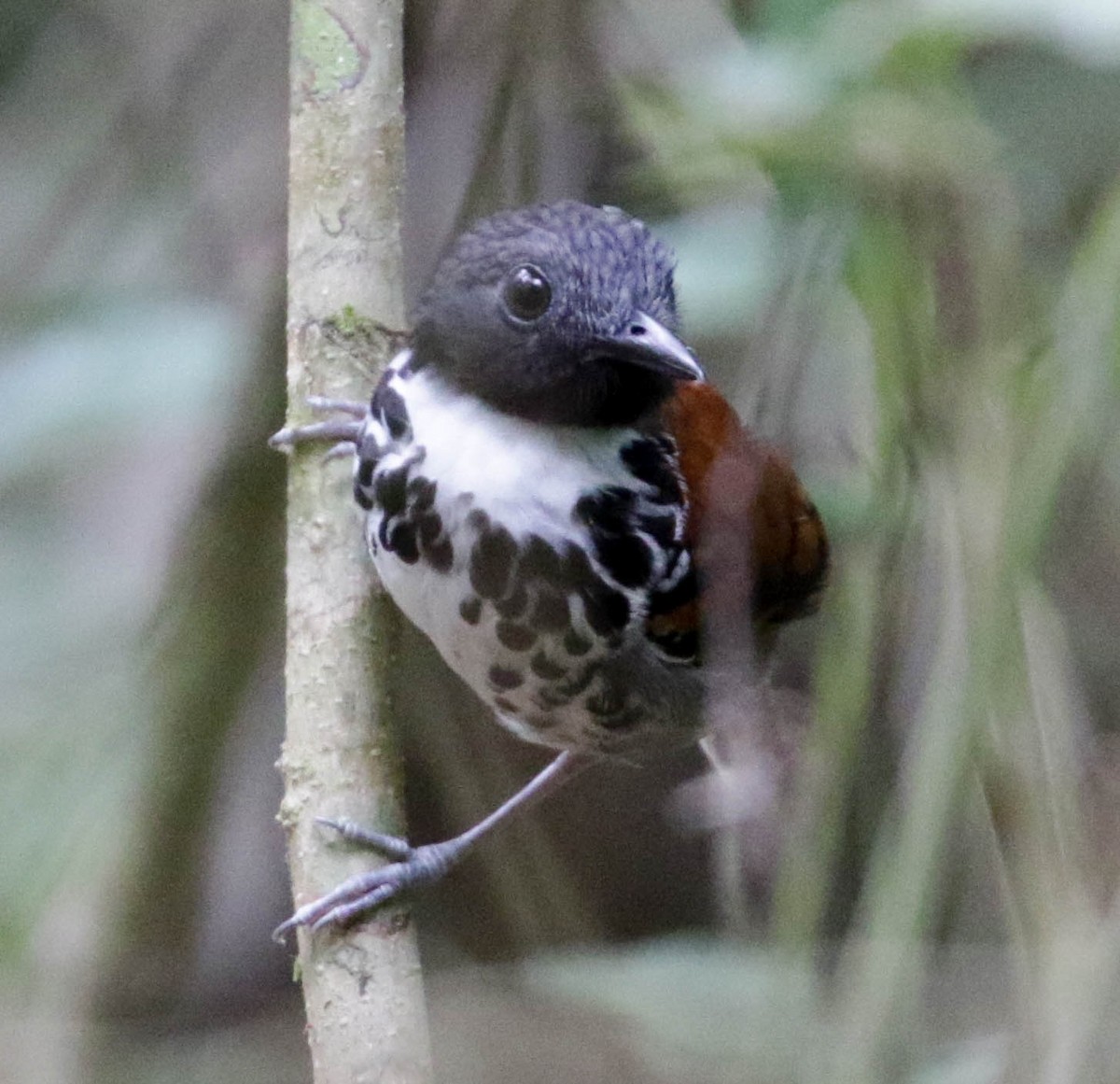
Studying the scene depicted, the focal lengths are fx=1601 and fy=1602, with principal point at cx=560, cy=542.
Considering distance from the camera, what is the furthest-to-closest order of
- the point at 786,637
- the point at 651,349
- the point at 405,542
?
the point at 786,637, the point at 405,542, the point at 651,349

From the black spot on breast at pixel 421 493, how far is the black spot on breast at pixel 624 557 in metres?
0.19

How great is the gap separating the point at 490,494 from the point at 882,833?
0.56 metres

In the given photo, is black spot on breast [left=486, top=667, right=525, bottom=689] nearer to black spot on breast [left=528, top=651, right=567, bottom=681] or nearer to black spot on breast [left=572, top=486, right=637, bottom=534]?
black spot on breast [left=528, top=651, right=567, bottom=681]

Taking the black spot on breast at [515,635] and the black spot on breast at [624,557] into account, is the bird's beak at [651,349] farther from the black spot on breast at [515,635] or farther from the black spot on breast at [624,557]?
the black spot on breast at [515,635]

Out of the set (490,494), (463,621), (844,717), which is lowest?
(844,717)

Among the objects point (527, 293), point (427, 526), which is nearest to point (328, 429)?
point (427, 526)

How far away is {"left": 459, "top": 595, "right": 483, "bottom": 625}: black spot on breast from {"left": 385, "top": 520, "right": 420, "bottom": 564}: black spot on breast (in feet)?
0.25

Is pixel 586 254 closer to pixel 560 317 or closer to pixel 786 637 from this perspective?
pixel 560 317

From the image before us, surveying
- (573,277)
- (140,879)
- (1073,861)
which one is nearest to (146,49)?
(573,277)

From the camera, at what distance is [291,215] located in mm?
1902

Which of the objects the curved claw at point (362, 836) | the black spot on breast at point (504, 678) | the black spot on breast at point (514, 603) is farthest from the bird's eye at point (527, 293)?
the curved claw at point (362, 836)

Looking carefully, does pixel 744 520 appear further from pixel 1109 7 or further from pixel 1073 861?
pixel 1109 7

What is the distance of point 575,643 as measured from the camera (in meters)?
1.83

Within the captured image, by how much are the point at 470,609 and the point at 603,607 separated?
150 millimetres
